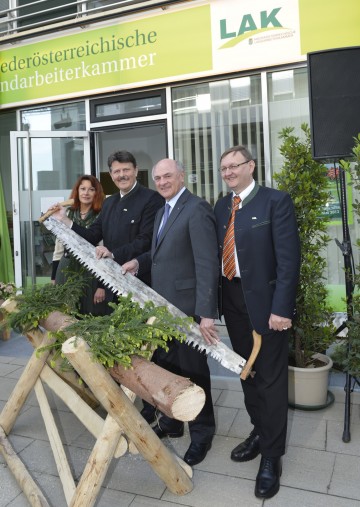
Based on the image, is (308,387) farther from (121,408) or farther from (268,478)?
(121,408)

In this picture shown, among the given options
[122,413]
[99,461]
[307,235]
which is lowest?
[99,461]

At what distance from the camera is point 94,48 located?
21.2ft

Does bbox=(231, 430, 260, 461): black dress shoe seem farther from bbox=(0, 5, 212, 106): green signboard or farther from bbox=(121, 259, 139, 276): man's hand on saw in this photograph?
bbox=(0, 5, 212, 106): green signboard

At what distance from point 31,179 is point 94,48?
2141 millimetres

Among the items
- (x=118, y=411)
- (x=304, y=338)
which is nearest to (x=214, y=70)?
(x=304, y=338)

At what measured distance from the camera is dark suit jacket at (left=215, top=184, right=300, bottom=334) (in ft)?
8.27

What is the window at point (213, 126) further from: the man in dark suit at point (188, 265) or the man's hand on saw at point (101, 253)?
the man's hand on saw at point (101, 253)

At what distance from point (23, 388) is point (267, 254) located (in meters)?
1.97

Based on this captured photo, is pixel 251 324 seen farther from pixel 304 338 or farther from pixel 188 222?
pixel 304 338

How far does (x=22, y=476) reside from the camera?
106 inches

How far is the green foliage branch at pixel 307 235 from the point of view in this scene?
3646 millimetres

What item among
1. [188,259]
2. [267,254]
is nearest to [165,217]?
[188,259]

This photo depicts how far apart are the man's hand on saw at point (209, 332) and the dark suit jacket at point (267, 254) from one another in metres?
0.24

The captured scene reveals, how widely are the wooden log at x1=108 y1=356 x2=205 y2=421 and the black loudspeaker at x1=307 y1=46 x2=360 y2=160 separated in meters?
2.12
